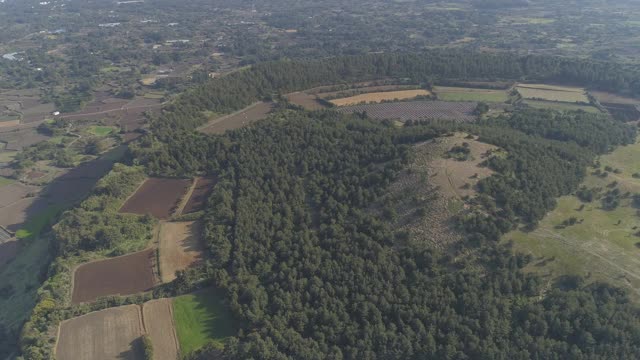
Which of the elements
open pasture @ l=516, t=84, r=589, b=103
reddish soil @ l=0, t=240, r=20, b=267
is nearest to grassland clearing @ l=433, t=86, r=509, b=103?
open pasture @ l=516, t=84, r=589, b=103

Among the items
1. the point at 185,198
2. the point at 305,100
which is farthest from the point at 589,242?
the point at 305,100

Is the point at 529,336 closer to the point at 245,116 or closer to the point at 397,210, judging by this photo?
the point at 397,210

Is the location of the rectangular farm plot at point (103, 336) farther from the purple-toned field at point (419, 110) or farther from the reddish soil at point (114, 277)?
the purple-toned field at point (419, 110)

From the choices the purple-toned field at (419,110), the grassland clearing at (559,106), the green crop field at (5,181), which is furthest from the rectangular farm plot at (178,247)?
the grassland clearing at (559,106)

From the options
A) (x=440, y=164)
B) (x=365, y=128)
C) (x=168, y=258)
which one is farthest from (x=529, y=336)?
(x=365, y=128)

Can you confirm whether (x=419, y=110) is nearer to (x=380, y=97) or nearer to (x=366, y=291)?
(x=380, y=97)

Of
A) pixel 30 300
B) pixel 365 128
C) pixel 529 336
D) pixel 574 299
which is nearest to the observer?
pixel 529 336
